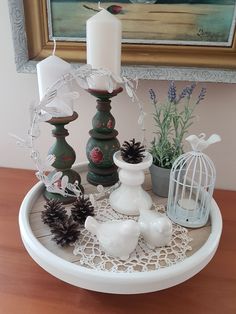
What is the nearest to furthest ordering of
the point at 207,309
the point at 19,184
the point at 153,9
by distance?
the point at 207,309
the point at 153,9
the point at 19,184

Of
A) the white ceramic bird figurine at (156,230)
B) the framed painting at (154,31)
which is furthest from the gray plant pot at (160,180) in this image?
the framed painting at (154,31)

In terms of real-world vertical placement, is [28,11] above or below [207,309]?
above

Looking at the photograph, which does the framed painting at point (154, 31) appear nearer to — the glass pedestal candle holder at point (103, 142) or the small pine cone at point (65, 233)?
the glass pedestal candle holder at point (103, 142)

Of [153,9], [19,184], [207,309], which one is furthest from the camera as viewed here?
[19,184]

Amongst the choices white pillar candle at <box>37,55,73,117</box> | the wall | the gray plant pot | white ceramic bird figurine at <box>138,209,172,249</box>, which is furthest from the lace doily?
the wall

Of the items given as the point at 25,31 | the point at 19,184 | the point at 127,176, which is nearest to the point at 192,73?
the point at 127,176

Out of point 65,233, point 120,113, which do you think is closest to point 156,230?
point 65,233

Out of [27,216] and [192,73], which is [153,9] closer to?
[192,73]

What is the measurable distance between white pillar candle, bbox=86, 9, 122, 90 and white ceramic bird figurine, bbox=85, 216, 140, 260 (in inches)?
11.0

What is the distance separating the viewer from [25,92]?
860 millimetres

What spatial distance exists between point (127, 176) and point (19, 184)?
41 centimetres

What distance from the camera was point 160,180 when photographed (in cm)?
65

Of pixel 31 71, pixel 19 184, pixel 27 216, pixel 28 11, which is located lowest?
pixel 19 184

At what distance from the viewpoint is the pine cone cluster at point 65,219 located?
20.0 inches
